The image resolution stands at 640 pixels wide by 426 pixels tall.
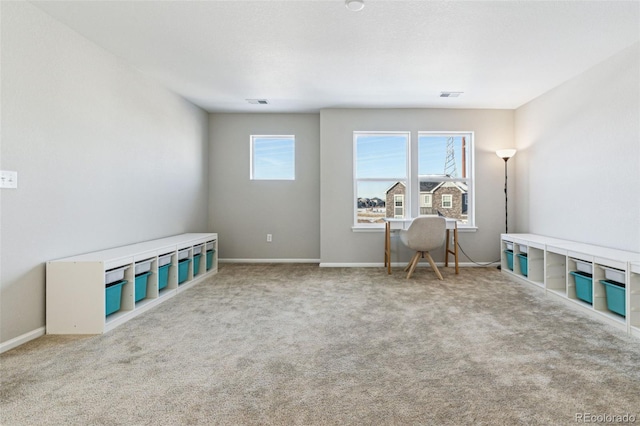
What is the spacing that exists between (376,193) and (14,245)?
13.4 ft

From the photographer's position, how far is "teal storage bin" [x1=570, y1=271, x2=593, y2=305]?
2.75 meters

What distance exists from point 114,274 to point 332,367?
1900mm

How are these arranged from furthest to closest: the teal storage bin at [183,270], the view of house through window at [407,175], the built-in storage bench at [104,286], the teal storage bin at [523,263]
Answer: the view of house through window at [407,175], the teal storage bin at [523,263], the teal storage bin at [183,270], the built-in storage bench at [104,286]

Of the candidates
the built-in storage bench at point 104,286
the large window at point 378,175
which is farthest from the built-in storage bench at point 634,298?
the built-in storage bench at point 104,286

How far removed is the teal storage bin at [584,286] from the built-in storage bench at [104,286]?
12.9ft

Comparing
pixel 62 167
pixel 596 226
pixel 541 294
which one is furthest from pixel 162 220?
pixel 596 226

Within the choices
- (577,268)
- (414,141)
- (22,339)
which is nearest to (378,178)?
(414,141)

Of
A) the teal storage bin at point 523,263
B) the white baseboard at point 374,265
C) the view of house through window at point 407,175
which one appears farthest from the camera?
the view of house through window at point 407,175

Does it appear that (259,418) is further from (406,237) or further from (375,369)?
(406,237)

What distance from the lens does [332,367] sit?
72.7 inches

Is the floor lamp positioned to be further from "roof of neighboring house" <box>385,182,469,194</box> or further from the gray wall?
the gray wall

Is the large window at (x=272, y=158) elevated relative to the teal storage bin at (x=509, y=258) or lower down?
elevated

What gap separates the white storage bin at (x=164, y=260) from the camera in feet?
10.4

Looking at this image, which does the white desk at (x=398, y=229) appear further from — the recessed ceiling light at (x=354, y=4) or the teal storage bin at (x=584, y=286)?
the recessed ceiling light at (x=354, y=4)
